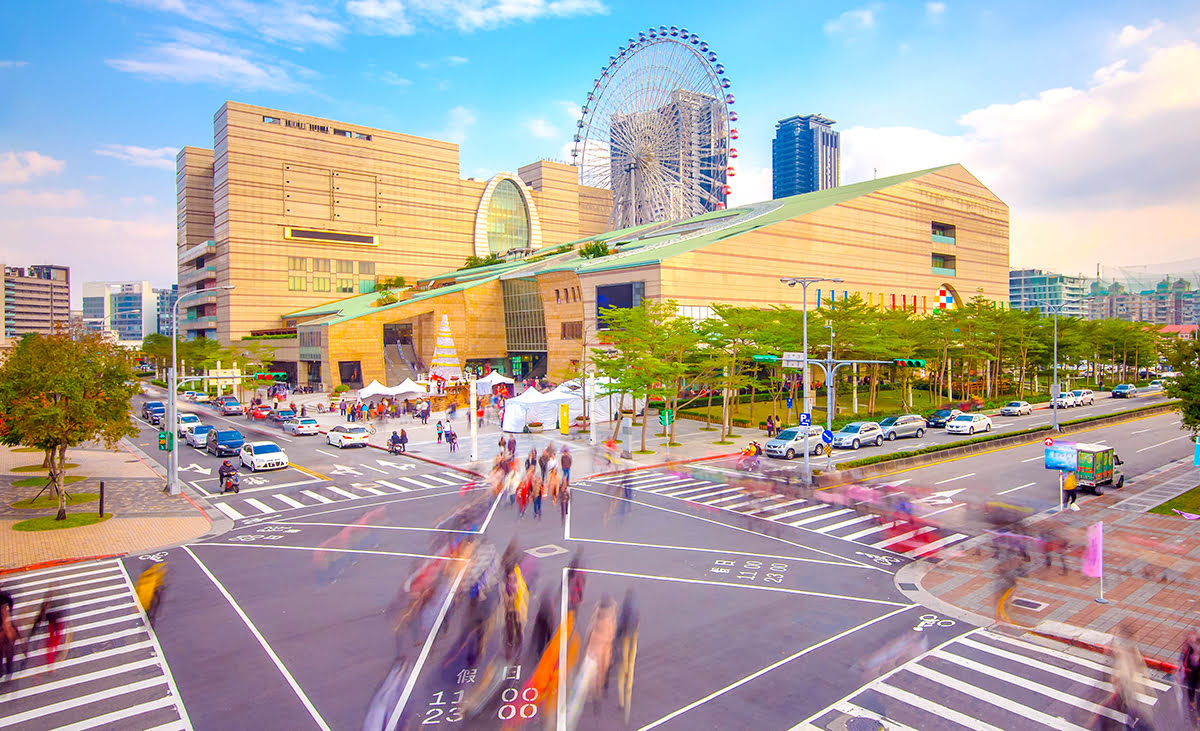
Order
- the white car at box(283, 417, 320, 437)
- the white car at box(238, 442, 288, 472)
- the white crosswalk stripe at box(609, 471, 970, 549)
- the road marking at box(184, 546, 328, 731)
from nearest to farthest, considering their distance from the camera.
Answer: the road marking at box(184, 546, 328, 731)
the white crosswalk stripe at box(609, 471, 970, 549)
the white car at box(238, 442, 288, 472)
the white car at box(283, 417, 320, 437)

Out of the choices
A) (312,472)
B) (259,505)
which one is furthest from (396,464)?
(259,505)

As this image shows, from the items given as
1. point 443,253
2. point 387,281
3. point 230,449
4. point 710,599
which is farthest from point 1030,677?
point 443,253

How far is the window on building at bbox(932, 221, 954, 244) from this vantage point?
90.3 m

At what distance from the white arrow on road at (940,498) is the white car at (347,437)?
107ft

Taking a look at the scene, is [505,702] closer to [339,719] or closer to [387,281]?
[339,719]

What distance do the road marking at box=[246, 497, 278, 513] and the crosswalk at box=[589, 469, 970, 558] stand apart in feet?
45.1

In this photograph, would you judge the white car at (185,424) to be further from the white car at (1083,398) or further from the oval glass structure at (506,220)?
the oval glass structure at (506,220)

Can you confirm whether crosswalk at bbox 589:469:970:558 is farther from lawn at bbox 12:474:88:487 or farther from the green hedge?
lawn at bbox 12:474:88:487

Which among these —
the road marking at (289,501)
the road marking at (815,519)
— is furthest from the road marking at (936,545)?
the road marking at (289,501)

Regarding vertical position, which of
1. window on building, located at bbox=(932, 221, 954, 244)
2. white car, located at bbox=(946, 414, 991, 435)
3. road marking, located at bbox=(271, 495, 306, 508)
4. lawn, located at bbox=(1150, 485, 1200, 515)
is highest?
window on building, located at bbox=(932, 221, 954, 244)

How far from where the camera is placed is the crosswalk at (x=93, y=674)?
11.1 metres

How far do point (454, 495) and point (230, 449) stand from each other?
20935 millimetres

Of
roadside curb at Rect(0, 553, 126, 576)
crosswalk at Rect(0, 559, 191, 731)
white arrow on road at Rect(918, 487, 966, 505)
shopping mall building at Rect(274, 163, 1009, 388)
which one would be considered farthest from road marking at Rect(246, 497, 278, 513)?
shopping mall building at Rect(274, 163, 1009, 388)

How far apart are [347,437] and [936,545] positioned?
113ft
